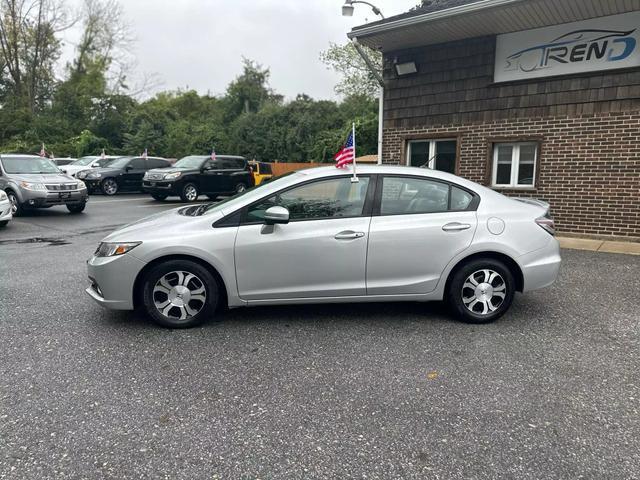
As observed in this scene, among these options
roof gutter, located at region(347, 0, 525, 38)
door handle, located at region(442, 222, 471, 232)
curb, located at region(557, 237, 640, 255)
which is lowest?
curb, located at region(557, 237, 640, 255)

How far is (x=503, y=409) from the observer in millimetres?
2846

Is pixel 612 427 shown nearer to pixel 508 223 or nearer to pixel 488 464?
pixel 488 464

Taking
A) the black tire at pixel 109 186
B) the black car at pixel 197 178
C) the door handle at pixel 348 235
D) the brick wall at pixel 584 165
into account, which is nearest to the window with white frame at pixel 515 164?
the brick wall at pixel 584 165

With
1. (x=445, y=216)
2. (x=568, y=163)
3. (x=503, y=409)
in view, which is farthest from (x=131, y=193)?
(x=503, y=409)

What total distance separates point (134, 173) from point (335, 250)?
16.1 metres

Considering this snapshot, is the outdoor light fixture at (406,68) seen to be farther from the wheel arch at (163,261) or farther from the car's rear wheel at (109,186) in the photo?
the car's rear wheel at (109,186)

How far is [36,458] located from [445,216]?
345 cm

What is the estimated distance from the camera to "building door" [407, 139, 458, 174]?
1005 centimetres

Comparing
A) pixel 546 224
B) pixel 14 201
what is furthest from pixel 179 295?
pixel 14 201

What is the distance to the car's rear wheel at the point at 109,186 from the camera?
1773 centimetres

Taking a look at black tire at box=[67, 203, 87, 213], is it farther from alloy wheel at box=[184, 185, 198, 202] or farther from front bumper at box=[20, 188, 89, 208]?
alloy wheel at box=[184, 185, 198, 202]

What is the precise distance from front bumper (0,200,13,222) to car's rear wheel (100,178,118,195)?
8.44 metres

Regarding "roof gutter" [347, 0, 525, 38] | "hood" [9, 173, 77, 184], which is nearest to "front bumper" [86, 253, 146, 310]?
"roof gutter" [347, 0, 525, 38]

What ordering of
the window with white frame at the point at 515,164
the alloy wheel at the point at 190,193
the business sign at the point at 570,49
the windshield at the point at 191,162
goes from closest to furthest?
1. the business sign at the point at 570,49
2. the window with white frame at the point at 515,164
3. the alloy wheel at the point at 190,193
4. the windshield at the point at 191,162
